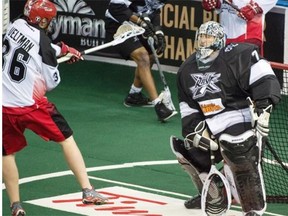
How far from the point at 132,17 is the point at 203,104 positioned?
3.84 meters

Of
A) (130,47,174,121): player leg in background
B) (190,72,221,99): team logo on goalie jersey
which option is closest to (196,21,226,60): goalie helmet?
(190,72,221,99): team logo on goalie jersey

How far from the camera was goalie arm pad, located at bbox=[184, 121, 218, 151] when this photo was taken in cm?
912

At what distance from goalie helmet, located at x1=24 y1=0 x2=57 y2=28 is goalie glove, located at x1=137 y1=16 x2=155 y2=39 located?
10.8 ft

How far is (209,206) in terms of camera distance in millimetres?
9172

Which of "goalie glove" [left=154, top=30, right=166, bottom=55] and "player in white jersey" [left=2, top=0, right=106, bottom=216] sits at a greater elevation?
"player in white jersey" [left=2, top=0, right=106, bottom=216]

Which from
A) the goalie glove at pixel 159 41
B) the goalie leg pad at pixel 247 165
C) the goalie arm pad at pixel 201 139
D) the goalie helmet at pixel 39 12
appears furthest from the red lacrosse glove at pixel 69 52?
the goalie glove at pixel 159 41

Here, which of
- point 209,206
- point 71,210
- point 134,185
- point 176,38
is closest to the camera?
point 209,206

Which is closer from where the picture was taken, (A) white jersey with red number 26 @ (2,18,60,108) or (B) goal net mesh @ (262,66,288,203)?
(A) white jersey with red number 26 @ (2,18,60,108)

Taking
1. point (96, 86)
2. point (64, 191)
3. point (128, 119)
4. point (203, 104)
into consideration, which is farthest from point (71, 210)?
point (96, 86)

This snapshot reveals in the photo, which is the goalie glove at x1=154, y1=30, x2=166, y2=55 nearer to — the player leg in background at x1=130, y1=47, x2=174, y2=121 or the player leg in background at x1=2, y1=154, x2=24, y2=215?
the player leg in background at x1=130, y1=47, x2=174, y2=121

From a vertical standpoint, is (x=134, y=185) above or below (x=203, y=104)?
below

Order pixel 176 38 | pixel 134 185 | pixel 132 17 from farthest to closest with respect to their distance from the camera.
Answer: pixel 176 38, pixel 132 17, pixel 134 185

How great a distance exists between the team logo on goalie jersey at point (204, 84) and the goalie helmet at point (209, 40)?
145 millimetres

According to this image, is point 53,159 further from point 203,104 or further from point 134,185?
point 203,104
